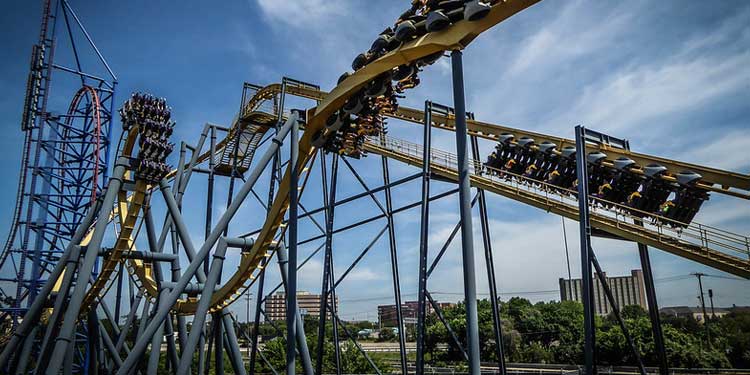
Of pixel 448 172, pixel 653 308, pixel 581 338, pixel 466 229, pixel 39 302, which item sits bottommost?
pixel 581 338

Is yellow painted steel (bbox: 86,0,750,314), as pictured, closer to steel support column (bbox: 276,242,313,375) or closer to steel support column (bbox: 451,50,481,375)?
steel support column (bbox: 276,242,313,375)

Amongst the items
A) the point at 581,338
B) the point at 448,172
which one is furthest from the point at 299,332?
the point at 581,338

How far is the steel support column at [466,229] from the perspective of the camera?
22.7 feet

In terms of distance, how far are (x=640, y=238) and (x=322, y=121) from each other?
6.03 metres

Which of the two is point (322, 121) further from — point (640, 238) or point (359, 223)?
point (640, 238)

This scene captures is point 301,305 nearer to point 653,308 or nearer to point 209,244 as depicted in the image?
point 209,244

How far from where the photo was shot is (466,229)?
7266mm

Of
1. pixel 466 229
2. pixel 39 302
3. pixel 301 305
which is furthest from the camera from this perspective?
pixel 301 305

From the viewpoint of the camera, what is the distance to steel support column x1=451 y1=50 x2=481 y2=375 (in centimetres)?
692

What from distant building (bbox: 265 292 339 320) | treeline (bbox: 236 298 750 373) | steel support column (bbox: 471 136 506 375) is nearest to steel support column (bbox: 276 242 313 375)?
steel support column (bbox: 471 136 506 375)

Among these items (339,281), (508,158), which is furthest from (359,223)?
(508,158)

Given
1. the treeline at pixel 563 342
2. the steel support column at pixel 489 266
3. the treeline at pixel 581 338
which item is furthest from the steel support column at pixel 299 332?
the treeline at pixel 581 338

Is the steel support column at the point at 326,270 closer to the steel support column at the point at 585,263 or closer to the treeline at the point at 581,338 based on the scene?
the steel support column at the point at 585,263

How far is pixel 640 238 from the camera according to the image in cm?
847
